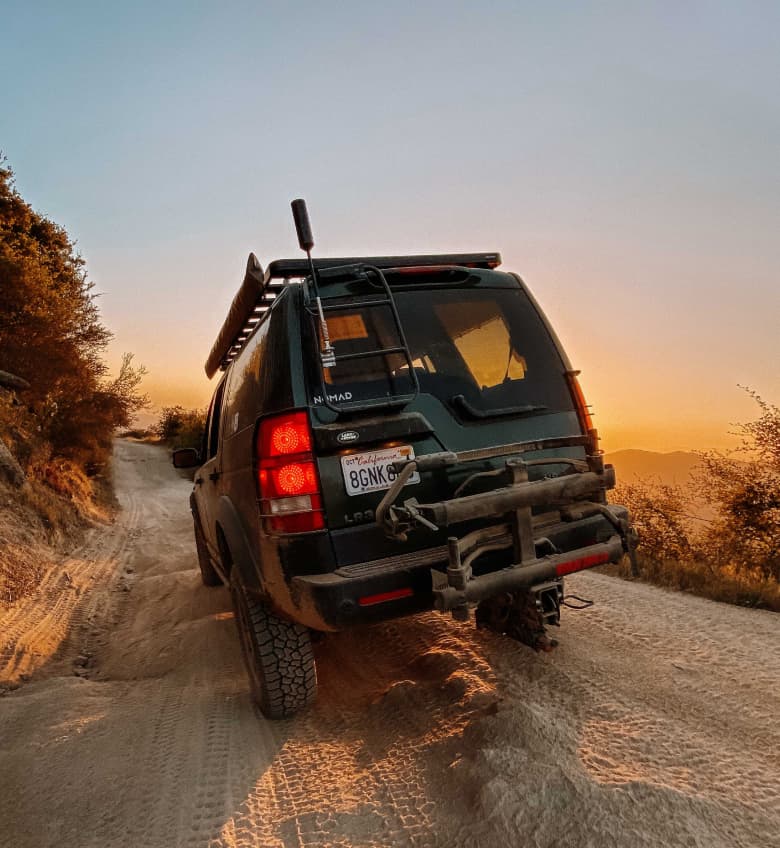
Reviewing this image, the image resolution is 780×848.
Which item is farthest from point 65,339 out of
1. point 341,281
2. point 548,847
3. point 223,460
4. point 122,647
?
point 548,847

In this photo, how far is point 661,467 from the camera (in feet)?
29.0

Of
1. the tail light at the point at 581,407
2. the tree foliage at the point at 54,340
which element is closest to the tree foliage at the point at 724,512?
the tail light at the point at 581,407

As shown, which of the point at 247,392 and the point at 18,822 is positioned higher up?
the point at 247,392

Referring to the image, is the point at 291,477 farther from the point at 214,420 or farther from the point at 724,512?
the point at 724,512

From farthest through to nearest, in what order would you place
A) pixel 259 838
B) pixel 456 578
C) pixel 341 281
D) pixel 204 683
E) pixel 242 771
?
pixel 204 683 → pixel 341 281 → pixel 242 771 → pixel 456 578 → pixel 259 838

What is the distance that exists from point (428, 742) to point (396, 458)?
133 centimetres

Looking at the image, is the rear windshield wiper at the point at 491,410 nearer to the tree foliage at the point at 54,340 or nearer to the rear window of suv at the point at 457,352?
the rear window of suv at the point at 457,352

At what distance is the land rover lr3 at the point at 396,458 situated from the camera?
2666 mm

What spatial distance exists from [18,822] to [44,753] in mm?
566

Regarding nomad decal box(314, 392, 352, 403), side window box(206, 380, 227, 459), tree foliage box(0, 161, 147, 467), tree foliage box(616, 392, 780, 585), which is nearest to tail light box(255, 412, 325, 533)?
nomad decal box(314, 392, 352, 403)

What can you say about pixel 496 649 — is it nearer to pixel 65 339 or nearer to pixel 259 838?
pixel 259 838

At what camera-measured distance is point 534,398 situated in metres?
3.24

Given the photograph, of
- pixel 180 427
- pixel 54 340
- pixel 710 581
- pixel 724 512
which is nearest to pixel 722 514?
pixel 724 512

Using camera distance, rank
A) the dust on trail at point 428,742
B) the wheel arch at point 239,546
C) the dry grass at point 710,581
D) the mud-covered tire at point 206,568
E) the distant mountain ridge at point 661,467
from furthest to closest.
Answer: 1. the distant mountain ridge at point 661,467
2. the mud-covered tire at point 206,568
3. the dry grass at point 710,581
4. the wheel arch at point 239,546
5. the dust on trail at point 428,742
